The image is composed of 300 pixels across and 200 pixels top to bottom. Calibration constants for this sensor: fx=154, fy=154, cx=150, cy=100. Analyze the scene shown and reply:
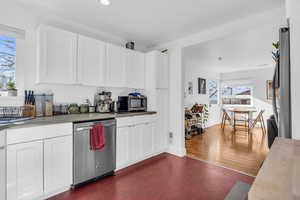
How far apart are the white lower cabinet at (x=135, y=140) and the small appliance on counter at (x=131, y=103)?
0.28 meters

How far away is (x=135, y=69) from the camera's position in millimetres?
3129

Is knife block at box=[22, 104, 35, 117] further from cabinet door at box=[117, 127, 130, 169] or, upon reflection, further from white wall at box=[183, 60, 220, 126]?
white wall at box=[183, 60, 220, 126]

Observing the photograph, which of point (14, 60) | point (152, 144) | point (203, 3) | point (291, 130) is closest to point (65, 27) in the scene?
point (14, 60)

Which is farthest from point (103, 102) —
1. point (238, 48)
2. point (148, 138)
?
point (238, 48)

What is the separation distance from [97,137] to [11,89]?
Answer: 129cm

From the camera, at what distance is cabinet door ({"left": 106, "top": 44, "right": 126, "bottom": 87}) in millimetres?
2701

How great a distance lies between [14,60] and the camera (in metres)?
2.09

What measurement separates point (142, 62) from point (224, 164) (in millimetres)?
2511

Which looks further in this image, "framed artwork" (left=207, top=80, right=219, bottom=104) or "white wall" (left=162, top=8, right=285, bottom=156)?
"framed artwork" (left=207, top=80, right=219, bottom=104)

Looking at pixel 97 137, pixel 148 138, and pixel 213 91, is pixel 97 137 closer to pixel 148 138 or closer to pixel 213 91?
pixel 148 138

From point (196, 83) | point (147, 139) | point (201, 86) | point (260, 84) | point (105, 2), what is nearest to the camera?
point (105, 2)

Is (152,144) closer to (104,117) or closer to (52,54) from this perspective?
(104,117)

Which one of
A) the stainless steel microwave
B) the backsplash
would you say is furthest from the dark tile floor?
the backsplash

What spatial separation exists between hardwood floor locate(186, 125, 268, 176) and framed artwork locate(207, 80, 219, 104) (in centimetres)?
257
